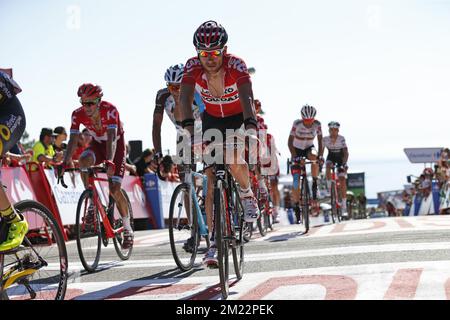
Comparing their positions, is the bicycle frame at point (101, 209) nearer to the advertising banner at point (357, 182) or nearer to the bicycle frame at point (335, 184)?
the bicycle frame at point (335, 184)

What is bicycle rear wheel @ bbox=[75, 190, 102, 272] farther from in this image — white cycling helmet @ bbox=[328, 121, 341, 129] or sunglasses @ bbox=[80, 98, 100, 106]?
white cycling helmet @ bbox=[328, 121, 341, 129]

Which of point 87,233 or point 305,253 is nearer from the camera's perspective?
point 87,233

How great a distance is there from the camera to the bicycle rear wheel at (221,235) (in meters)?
5.31

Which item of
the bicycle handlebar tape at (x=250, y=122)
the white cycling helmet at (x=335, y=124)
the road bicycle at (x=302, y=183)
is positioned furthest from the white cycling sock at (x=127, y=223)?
the white cycling helmet at (x=335, y=124)

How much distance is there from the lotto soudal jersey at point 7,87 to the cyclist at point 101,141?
2561mm

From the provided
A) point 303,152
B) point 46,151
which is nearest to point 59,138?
point 46,151

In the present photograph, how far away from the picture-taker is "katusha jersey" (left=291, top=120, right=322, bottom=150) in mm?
13492

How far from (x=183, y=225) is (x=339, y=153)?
9.38 meters

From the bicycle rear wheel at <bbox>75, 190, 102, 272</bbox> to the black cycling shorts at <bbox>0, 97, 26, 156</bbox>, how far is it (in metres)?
2.74

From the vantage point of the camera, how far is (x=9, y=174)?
11.5 metres

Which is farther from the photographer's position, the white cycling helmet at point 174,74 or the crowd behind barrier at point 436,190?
the crowd behind barrier at point 436,190

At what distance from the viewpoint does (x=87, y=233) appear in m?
7.77

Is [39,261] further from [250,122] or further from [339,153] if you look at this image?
[339,153]
